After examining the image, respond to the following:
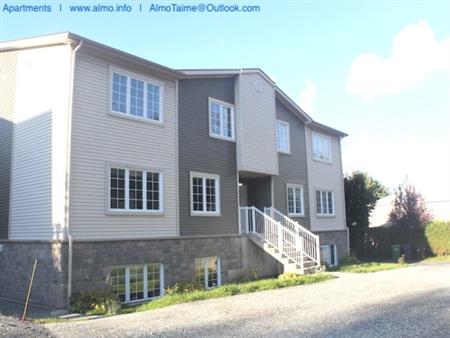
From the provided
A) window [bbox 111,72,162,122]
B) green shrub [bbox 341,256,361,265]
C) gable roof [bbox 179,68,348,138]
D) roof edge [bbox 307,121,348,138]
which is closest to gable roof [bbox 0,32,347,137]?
gable roof [bbox 179,68,348,138]

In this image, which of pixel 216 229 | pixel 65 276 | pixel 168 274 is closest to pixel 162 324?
pixel 65 276

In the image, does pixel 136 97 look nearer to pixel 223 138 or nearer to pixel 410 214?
pixel 223 138

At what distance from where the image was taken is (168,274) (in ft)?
51.0

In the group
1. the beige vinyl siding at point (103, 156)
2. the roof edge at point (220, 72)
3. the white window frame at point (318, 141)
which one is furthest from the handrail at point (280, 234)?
the white window frame at point (318, 141)

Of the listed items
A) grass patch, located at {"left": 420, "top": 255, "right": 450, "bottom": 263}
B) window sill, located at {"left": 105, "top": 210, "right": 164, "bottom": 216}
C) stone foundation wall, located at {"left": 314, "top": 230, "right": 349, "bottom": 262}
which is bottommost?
grass patch, located at {"left": 420, "top": 255, "right": 450, "bottom": 263}

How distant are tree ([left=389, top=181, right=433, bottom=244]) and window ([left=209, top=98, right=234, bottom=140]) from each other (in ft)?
49.5

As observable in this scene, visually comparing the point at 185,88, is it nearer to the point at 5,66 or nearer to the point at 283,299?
the point at 5,66

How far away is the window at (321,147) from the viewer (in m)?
25.5

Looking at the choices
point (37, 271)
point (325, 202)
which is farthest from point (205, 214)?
point (325, 202)

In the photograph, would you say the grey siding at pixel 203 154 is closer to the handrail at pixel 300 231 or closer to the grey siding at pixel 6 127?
the handrail at pixel 300 231

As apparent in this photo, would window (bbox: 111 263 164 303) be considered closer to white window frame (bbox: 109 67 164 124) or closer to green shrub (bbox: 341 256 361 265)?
white window frame (bbox: 109 67 164 124)

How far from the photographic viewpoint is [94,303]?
12648 mm

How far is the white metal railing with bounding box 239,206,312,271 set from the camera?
18375mm

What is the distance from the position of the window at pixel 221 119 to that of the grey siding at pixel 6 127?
7.24 m
